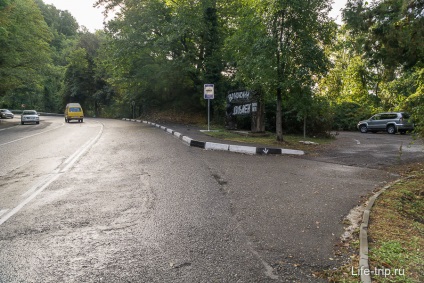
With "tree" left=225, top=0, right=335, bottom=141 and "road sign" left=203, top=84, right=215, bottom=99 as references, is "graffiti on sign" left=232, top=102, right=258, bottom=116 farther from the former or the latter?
"tree" left=225, top=0, right=335, bottom=141

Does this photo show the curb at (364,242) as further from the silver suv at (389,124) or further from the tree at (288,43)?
the silver suv at (389,124)

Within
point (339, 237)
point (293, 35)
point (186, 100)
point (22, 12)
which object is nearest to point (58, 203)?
point (339, 237)

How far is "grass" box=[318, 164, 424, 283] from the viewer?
3.27m

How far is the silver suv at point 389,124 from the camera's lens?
2427 cm

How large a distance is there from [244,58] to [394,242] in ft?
37.7

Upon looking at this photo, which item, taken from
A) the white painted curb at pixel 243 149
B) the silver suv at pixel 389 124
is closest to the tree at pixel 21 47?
the white painted curb at pixel 243 149

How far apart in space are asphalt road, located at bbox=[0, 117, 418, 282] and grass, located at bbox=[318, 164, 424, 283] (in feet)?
1.02

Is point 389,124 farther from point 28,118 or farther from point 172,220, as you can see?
point 28,118

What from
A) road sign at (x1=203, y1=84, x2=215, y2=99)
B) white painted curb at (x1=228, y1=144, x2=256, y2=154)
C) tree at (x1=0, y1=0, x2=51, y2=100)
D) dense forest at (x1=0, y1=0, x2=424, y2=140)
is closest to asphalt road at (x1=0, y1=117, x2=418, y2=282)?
white painted curb at (x1=228, y1=144, x2=256, y2=154)

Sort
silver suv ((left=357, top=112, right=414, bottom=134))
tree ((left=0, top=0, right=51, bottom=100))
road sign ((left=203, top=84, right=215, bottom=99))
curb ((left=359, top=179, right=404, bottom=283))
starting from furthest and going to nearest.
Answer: tree ((left=0, top=0, right=51, bottom=100)), silver suv ((left=357, top=112, right=414, bottom=134)), road sign ((left=203, top=84, right=215, bottom=99)), curb ((left=359, top=179, right=404, bottom=283))

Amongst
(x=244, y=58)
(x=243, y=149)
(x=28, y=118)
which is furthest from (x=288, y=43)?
(x=28, y=118)

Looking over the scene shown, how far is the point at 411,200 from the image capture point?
21.4 feet

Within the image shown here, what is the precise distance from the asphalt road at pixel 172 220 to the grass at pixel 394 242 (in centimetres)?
31

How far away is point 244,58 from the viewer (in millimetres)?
14336
